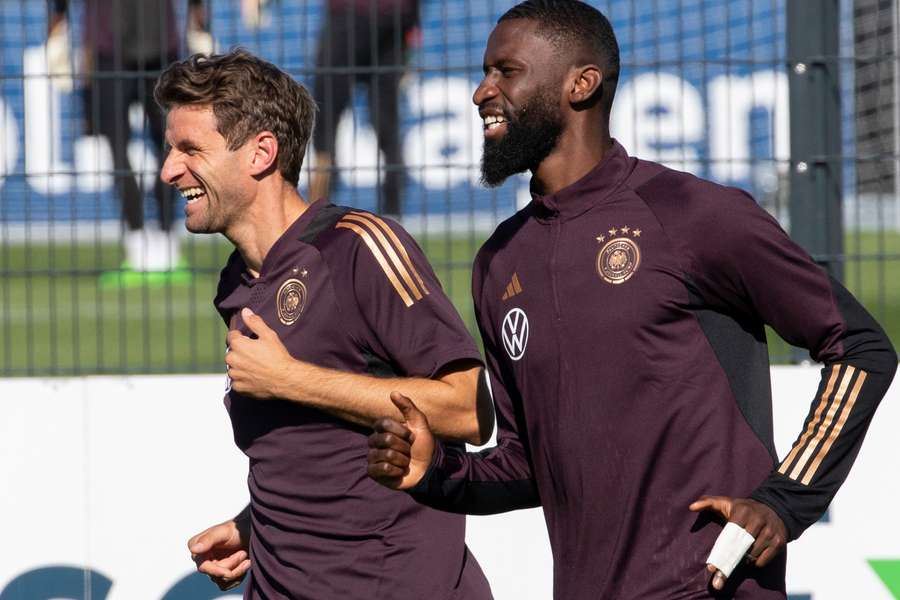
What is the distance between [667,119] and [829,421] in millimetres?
3764

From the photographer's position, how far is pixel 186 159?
3832mm

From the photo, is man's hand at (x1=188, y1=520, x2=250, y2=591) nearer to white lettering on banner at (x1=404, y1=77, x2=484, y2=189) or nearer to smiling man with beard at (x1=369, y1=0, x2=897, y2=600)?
smiling man with beard at (x1=369, y1=0, x2=897, y2=600)

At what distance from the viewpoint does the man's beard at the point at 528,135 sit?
124 inches

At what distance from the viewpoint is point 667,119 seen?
651 centimetres

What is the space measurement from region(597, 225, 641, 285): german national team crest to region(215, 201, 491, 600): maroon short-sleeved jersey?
1.82 ft

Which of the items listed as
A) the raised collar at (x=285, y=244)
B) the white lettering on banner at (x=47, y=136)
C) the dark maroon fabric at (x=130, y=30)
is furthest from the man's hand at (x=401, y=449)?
the dark maroon fabric at (x=130, y=30)

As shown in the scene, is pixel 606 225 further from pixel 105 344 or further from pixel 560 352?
pixel 105 344

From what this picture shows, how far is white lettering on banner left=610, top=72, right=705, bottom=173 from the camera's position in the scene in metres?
6.03

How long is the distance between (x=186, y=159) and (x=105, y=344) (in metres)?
4.38

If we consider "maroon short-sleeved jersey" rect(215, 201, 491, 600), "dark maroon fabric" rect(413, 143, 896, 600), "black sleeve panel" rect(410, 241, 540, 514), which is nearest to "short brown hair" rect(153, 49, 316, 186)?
"maroon short-sleeved jersey" rect(215, 201, 491, 600)

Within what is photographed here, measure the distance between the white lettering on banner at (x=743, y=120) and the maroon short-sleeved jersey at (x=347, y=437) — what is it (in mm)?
2644

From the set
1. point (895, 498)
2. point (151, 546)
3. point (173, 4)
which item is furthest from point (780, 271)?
point (173, 4)

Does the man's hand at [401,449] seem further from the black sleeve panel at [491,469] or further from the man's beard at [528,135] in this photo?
the man's beard at [528,135]

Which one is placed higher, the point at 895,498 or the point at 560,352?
the point at 560,352
